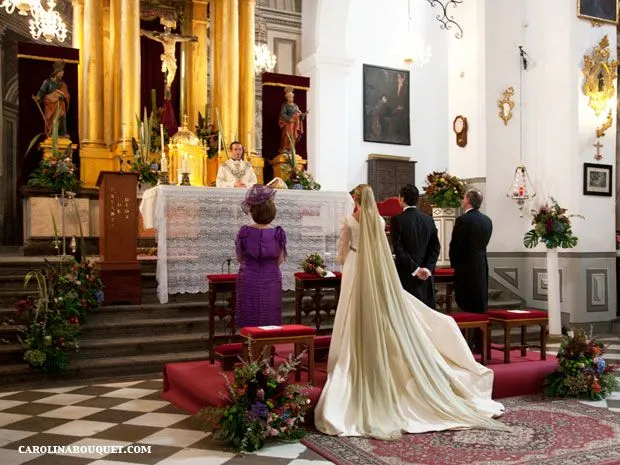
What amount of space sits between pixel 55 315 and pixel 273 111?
24.8 ft

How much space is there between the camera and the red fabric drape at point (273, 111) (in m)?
13.5

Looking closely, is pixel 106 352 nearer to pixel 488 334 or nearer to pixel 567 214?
pixel 488 334

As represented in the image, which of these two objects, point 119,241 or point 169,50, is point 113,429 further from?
point 169,50

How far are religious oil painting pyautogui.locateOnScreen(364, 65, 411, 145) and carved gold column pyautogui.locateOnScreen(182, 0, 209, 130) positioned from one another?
5794 mm

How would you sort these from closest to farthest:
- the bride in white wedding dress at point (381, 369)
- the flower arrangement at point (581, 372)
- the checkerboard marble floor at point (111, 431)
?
1. the checkerboard marble floor at point (111, 431)
2. the bride in white wedding dress at point (381, 369)
3. the flower arrangement at point (581, 372)

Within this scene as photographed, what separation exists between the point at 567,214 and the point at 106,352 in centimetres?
741

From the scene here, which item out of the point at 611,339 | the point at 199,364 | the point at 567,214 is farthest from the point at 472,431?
the point at 567,214

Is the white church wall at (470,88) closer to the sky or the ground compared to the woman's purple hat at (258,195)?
closer to the sky

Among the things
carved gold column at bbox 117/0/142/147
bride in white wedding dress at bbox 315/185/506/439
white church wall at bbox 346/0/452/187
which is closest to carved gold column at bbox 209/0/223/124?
carved gold column at bbox 117/0/142/147

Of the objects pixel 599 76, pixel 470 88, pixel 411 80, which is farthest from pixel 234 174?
pixel 411 80

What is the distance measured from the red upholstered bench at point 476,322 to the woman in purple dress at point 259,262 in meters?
1.70

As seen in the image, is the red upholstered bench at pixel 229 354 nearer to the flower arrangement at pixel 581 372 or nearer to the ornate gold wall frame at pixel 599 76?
the flower arrangement at pixel 581 372

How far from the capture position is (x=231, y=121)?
12.5m

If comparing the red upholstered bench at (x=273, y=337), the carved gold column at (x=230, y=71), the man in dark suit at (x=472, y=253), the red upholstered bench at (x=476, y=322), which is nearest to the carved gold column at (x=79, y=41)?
the carved gold column at (x=230, y=71)
